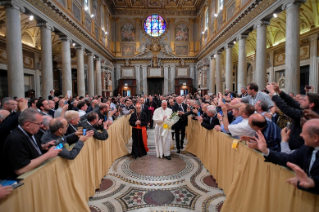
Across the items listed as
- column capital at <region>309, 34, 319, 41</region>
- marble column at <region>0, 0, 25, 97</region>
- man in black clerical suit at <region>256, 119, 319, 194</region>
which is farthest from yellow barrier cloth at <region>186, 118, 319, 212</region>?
column capital at <region>309, 34, 319, 41</region>

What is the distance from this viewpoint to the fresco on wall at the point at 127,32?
2633 centimetres

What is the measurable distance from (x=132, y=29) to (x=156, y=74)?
7327 millimetres

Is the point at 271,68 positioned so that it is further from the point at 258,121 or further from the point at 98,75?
the point at 258,121

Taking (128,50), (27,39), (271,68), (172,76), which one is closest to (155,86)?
(172,76)

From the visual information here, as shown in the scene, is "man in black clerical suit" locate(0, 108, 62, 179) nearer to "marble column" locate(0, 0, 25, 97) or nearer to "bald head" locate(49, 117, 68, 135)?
"bald head" locate(49, 117, 68, 135)

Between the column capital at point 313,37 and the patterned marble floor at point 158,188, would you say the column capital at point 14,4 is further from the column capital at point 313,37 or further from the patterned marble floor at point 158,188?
the column capital at point 313,37

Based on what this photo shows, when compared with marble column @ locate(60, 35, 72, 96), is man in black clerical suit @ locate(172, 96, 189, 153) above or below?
below

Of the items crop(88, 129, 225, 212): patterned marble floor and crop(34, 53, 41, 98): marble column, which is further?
crop(34, 53, 41, 98): marble column

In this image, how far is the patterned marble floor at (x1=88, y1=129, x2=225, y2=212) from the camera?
3.62m

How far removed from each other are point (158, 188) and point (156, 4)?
26.7 meters

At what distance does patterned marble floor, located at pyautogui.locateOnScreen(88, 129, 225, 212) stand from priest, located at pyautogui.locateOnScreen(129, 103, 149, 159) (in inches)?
17.8

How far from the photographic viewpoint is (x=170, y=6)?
84.9 feet

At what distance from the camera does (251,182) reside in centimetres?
270

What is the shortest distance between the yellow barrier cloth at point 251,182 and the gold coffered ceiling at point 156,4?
2517 cm
